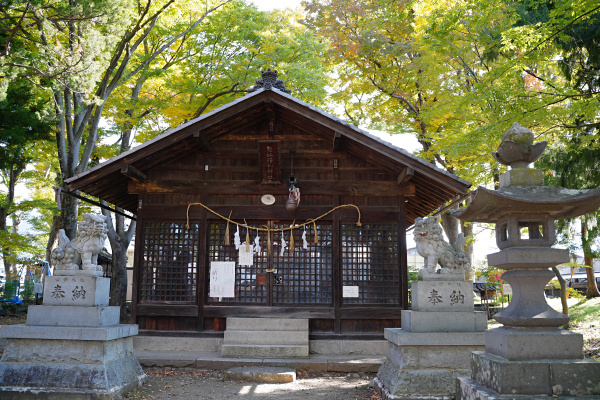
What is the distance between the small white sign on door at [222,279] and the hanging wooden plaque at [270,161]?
2.36 m

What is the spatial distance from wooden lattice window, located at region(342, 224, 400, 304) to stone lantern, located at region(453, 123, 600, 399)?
16.9 feet

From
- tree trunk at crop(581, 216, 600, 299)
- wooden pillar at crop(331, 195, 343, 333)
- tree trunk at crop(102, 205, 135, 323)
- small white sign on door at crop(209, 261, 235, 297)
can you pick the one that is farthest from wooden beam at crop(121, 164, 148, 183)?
tree trunk at crop(581, 216, 600, 299)

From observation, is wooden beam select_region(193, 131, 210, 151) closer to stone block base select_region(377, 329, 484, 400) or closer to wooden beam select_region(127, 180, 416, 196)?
wooden beam select_region(127, 180, 416, 196)

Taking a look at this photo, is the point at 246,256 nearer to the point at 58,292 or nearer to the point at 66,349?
the point at 58,292

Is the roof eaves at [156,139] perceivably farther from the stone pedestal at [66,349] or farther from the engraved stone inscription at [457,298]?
the engraved stone inscription at [457,298]

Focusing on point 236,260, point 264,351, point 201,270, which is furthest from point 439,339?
point 201,270

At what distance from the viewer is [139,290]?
37.3 feet

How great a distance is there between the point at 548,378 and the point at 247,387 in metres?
5.43

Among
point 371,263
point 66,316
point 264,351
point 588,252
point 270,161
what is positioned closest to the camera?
point 66,316

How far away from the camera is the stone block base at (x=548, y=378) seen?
5.07m

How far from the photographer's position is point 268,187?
11523 mm

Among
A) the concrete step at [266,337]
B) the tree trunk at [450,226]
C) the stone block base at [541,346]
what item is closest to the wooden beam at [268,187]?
the concrete step at [266,337]

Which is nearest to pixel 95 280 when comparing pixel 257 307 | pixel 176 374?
pixel 176 374

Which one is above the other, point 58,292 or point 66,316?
point 58,292
